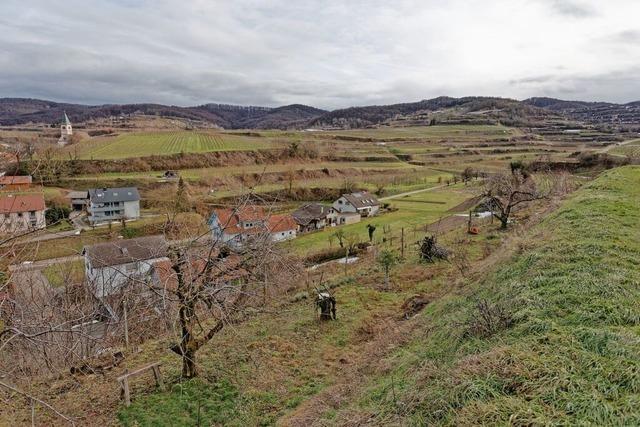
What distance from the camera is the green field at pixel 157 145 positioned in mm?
68625

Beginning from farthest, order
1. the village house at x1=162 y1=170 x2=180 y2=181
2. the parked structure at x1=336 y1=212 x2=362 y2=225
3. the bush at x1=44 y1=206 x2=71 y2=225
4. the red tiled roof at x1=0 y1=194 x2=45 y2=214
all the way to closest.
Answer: the village house at x1=162 y1=170 x2=180 y2=181 → the parked structure at x1=336 y1=212 x2=362 y2=225 → the red tiled roof at x1=0 y1=194 x2=45 y2=214 → the bush at x1=44 y1=206 x2=71 y2=225

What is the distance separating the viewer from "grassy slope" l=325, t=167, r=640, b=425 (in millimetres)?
4398

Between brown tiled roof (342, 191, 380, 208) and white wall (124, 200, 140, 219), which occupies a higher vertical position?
brown tiled roof (342, 191, 380, 208)

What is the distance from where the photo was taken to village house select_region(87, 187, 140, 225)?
4444 cm

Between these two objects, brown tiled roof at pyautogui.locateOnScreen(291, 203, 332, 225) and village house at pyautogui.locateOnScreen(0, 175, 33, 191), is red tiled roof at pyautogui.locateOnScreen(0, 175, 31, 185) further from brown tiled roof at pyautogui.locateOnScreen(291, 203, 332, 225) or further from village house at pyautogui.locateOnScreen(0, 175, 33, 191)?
brown tiled roof at pyautogui.locateOnScreen(291, 203, 332, 225)

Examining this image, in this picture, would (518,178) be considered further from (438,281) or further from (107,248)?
(107,248)

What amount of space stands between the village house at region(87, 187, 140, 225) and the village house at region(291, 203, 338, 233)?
19.6 m

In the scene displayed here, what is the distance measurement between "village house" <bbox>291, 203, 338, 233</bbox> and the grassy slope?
34270 millimetres

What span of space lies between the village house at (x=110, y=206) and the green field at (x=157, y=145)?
2187cm

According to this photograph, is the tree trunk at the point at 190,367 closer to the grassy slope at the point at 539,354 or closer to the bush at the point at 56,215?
the grassy slope at the point at 539,354

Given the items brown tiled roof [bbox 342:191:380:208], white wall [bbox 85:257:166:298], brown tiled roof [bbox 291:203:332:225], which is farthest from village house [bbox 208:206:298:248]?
brown tiled roof [bbox 342:191:380:208]

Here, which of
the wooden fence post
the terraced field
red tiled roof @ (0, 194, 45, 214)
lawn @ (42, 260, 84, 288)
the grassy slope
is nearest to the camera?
the grassy slope

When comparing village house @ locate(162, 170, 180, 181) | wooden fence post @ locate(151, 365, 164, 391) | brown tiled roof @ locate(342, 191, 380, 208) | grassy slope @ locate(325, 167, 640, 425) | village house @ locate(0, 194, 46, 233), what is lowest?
brown tiled roof @ locate(342, 191, 380, 208)

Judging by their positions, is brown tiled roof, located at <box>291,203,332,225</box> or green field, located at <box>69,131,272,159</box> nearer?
brown tiled roof, located at <box>291,203,332,225</box>
